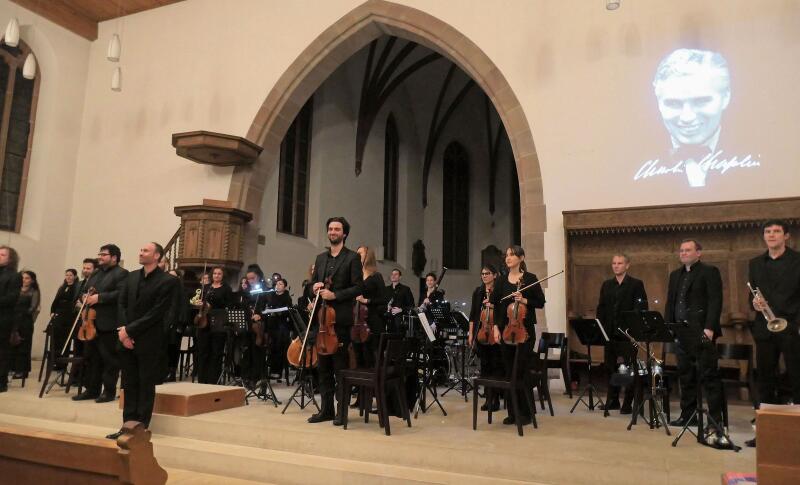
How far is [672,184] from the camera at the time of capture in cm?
704

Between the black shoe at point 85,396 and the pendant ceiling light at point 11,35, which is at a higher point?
the pendant ceiling light at point 11,35

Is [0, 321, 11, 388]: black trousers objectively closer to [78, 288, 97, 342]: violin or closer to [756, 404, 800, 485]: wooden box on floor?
[78, 288, 97, 342]: violin

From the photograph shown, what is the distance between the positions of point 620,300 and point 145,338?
4215 millimetres

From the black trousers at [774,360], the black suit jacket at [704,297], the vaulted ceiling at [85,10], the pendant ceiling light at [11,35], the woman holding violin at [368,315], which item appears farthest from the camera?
the vaulted ceiling at [85,10]

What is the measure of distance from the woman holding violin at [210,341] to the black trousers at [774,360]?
17.2ft

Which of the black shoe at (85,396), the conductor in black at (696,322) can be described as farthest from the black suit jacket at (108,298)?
the conductor in black at (696,322)

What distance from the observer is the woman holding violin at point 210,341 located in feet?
21.7

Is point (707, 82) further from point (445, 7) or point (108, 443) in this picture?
point (108, 443)

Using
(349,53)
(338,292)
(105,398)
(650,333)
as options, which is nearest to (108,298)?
(105,398)

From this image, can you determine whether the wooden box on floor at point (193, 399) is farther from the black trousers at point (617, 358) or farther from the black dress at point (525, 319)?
the black trousers at point (617, 358)

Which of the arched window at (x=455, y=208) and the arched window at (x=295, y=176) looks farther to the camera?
the arched window at (x=455, y=208)

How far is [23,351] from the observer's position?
731 cm
